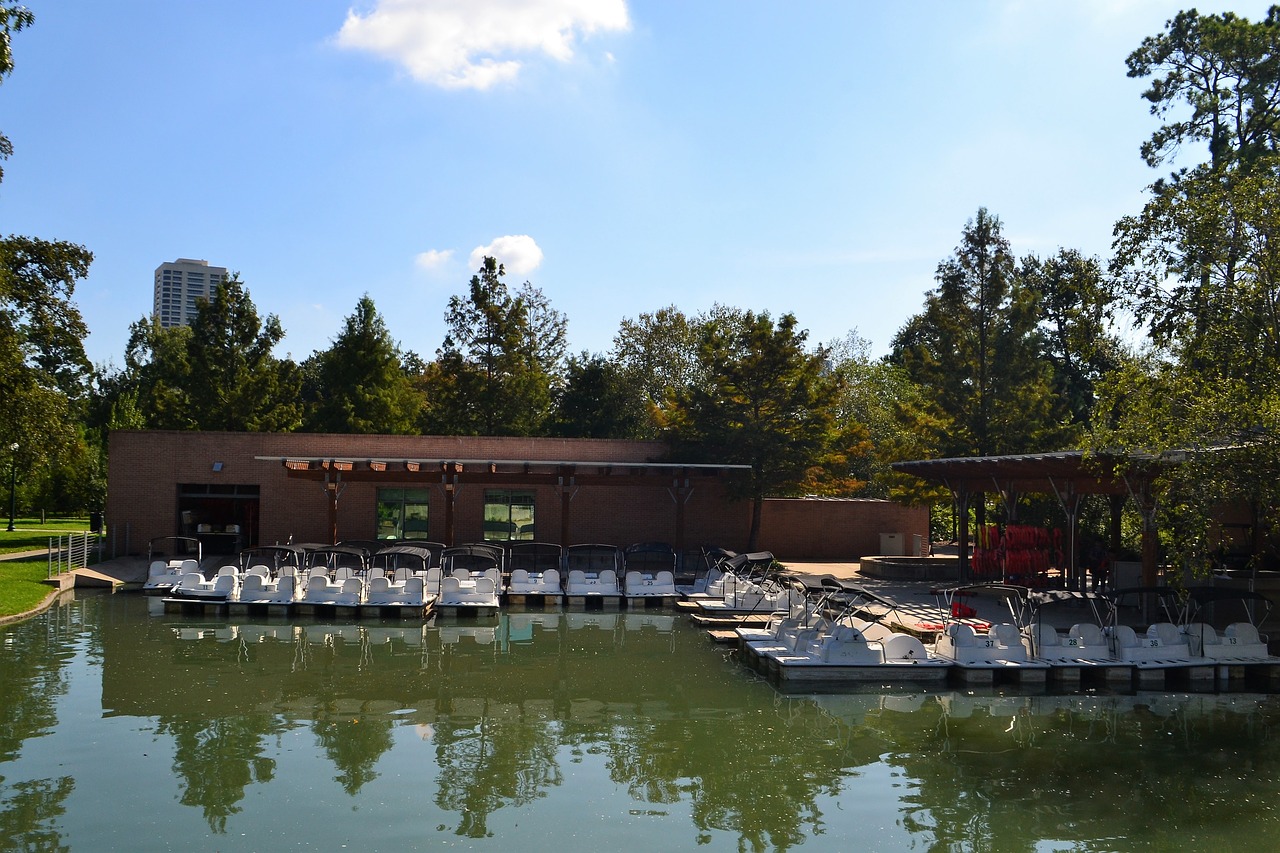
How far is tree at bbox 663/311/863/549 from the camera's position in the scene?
30.6 m

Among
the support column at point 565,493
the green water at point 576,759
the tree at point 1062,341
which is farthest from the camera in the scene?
the tree at point 1062,341

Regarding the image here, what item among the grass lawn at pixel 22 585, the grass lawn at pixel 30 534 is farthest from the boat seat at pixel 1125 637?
Result: the grass lawn at pixel 30 534

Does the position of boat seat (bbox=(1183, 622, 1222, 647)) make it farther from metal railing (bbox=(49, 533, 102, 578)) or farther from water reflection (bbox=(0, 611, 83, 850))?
metal railing (bbox=(49, 533, 102, 578))

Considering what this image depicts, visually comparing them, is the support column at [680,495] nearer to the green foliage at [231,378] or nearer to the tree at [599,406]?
the tree at [599,406]

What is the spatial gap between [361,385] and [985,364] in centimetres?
2727

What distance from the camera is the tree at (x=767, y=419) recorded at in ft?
100

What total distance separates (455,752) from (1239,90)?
32.5m

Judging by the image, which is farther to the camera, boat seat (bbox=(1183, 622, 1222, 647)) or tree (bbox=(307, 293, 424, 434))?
tree (bbox=(307, 293, 424, 434))

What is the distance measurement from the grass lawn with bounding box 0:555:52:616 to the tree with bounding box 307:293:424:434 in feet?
58.6

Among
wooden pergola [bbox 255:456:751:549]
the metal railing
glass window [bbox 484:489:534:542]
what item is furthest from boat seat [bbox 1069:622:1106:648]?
the metal railing

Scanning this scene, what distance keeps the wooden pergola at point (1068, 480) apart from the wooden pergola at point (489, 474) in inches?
233

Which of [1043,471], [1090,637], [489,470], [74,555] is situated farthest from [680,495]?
[74,555]

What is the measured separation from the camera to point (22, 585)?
2406cm

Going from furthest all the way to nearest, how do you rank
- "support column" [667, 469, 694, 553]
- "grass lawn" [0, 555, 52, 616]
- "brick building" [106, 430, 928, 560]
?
"brick building" [106, 430, 928, 560], "support column" [667, 469, 694, 553], "grass lawn" [0, 555, 52, 616]
